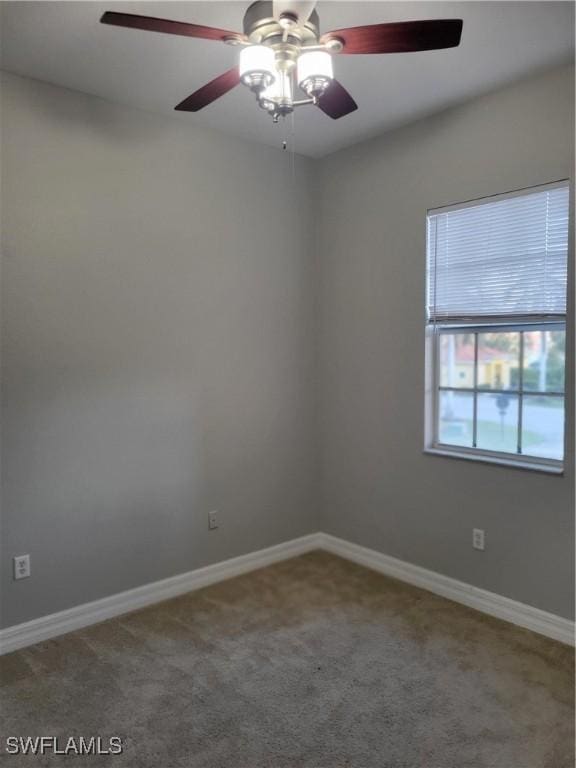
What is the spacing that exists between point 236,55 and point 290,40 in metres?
Answer: 0.77

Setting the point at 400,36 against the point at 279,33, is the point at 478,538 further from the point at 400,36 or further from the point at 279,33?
the point at 279,33

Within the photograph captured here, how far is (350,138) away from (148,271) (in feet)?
4.95

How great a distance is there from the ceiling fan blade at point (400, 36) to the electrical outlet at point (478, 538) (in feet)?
7.59

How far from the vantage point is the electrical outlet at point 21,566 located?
2.65 meters

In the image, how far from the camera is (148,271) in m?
3.04

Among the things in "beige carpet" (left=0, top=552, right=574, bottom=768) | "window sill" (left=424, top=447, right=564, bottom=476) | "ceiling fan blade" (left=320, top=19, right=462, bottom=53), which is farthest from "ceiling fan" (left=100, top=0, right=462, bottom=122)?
"beige carpet" (left=0, top=552, right=574, bottom=768)

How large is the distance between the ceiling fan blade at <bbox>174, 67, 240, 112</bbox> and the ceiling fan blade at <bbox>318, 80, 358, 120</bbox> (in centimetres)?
32

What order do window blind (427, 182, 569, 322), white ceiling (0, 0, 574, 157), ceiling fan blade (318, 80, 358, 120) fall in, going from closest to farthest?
ceiling fan blade (318, 80, 358, 120) < white ceiling (0, 0, 574, 157) < window blind (427, 182, 569, 322)

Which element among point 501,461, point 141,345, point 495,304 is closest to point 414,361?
point 495,304

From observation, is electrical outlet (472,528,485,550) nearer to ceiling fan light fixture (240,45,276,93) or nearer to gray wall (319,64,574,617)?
gray wall (319,64,574,617)

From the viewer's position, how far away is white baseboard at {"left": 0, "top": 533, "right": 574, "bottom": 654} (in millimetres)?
2686

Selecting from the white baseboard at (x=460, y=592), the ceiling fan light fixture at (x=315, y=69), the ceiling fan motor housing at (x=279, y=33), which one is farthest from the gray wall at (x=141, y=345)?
the ceiling fan light fixture at (x=315, y=69)

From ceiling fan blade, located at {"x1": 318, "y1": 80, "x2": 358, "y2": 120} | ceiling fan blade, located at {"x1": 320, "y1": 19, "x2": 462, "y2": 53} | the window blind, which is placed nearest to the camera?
ceiling fan blade, located at {"x1": 320, "y1": 19, "x2": 462, "y2": 53}

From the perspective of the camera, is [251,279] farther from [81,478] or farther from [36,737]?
[36,737]
